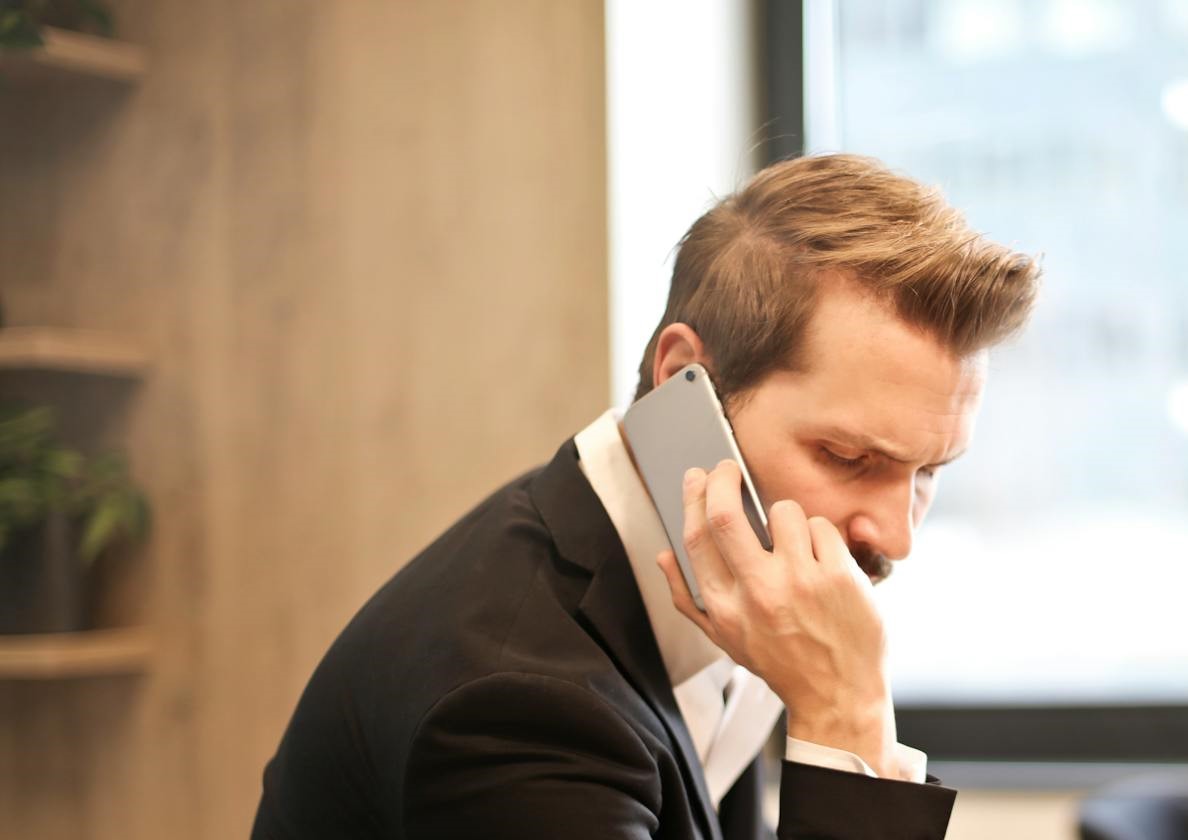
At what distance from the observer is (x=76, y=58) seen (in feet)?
7.10

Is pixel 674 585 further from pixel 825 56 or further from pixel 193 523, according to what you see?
pixel 825 56

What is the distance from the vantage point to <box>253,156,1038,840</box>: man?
95 centimetres

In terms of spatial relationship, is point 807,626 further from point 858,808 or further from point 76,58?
point 76,58

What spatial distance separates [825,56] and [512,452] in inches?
42.4

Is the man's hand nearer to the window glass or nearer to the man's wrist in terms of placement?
the man's wrist

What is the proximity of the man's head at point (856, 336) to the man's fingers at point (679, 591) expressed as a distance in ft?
0.34

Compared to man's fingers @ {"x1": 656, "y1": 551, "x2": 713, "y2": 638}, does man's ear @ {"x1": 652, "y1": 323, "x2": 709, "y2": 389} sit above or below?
above

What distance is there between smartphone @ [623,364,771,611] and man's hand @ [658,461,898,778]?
3cm

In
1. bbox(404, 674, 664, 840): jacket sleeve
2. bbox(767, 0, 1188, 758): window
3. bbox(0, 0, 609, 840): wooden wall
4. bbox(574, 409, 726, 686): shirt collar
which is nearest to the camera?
bbox(404, 674, 664, 840): jacket sleeve

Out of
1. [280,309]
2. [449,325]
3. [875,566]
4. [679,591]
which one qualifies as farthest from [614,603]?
[280,309]

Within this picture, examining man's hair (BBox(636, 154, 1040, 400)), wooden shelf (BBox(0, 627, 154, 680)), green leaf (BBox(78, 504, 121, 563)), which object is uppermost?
man's hair (BBox(636, 154, 1040, 400))

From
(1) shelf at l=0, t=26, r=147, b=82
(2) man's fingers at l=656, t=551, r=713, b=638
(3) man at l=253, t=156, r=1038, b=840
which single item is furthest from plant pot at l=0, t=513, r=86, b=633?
(2) man's fingers at l=656, t=551, r=713, b=638

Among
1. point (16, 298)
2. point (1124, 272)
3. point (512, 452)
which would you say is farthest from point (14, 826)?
point (1124, 272)

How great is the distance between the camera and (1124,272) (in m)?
2.37
